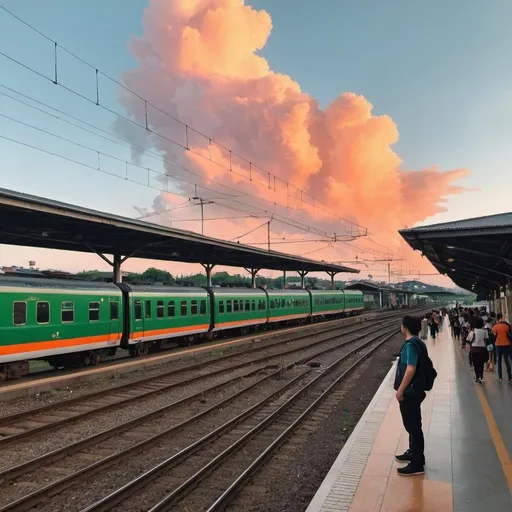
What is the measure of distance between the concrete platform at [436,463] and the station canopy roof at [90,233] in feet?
35.4

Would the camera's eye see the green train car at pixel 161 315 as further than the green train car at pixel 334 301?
No

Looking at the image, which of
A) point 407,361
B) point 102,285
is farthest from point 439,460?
point 102,285

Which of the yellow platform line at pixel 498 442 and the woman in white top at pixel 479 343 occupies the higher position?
the woman in white top at pixel 479 343

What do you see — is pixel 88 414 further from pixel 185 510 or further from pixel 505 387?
pixel 505 387

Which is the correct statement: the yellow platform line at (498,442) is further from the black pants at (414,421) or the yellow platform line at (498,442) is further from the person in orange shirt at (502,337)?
the person in orange shirt at (502,337)

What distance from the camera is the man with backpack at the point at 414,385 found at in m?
5.32

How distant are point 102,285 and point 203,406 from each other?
6922 mm

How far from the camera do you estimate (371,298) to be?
285ft

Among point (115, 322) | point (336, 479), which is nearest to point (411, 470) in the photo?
point (336, 479)

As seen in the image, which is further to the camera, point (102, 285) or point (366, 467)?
point (102, 285)

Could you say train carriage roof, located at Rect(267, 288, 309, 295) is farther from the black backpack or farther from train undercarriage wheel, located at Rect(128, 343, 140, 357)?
the black backpack

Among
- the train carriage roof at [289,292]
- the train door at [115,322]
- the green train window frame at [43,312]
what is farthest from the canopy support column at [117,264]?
the train carriage roof at [289,292]

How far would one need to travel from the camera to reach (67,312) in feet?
47.6

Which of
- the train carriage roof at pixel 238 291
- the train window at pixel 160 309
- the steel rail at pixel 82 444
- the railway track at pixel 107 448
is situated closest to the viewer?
the railway track at pixel 107 448
